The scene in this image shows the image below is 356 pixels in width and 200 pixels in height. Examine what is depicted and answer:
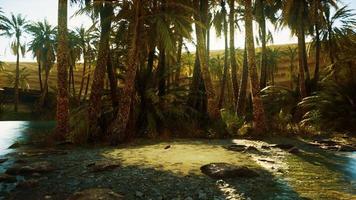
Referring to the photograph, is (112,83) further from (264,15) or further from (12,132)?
(264,15)

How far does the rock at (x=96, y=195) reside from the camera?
684 cm

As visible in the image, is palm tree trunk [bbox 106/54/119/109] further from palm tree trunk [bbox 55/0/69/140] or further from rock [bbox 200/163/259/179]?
rock [bbox 200/163/259/179]

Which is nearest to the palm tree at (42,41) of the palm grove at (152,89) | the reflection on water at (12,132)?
the reflection on water at (12,132)

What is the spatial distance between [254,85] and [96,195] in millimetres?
11345

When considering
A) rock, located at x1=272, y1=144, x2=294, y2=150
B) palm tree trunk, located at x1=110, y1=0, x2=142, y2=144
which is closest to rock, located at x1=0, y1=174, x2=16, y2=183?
palm tree trunk, located at x1=110, y1=0, x2=142, y2=144

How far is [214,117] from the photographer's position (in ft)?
60.4

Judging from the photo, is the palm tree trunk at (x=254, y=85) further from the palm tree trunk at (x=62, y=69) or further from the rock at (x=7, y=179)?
the rock at (x=7, y=179)

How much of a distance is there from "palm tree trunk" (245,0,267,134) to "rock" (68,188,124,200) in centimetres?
1047

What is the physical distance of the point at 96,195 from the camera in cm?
693

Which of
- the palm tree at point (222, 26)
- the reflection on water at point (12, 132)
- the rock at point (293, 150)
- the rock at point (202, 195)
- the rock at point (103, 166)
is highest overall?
the palm tree at point (222, 26)

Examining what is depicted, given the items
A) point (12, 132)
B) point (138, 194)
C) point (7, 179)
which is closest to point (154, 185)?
point (138, 194)

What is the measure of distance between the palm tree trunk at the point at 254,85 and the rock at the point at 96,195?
10.5m

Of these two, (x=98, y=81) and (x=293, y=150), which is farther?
(x=98, y=81)

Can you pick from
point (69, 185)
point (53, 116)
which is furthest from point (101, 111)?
point (53, 116)
